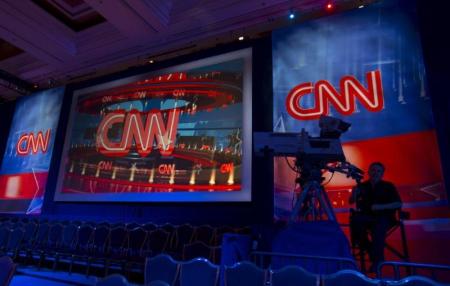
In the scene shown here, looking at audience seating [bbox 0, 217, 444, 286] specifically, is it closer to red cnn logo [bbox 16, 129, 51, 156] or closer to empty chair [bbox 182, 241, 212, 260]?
empty chair [bbox 182, 241, 212, 260]

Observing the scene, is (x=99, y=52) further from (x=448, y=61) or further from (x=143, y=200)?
(x=448, y=61)

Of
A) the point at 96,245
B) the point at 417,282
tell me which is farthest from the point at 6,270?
the point at 96,245

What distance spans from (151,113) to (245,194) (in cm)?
261

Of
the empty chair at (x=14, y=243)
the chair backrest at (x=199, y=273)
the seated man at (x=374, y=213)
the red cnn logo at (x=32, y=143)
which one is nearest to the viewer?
the chair backrest at (x=199, y=273)

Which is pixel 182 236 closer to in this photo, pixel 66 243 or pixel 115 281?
pixel 66 243

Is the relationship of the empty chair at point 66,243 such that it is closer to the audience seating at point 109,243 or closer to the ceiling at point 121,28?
the audience seating at point 109,243

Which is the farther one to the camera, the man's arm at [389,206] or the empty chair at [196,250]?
the empty chair at [196,250]

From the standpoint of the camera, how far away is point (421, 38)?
4285mm

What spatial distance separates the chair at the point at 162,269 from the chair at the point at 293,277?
848mm

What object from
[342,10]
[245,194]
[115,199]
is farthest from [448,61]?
[115,199]

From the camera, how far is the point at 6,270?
88.0 inches

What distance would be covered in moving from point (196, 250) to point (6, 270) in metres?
2.46

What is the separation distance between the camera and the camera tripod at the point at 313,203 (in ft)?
9.86

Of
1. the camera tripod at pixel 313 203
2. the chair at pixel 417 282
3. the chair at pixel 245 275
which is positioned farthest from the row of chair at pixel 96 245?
the chair at pixel 417 282
